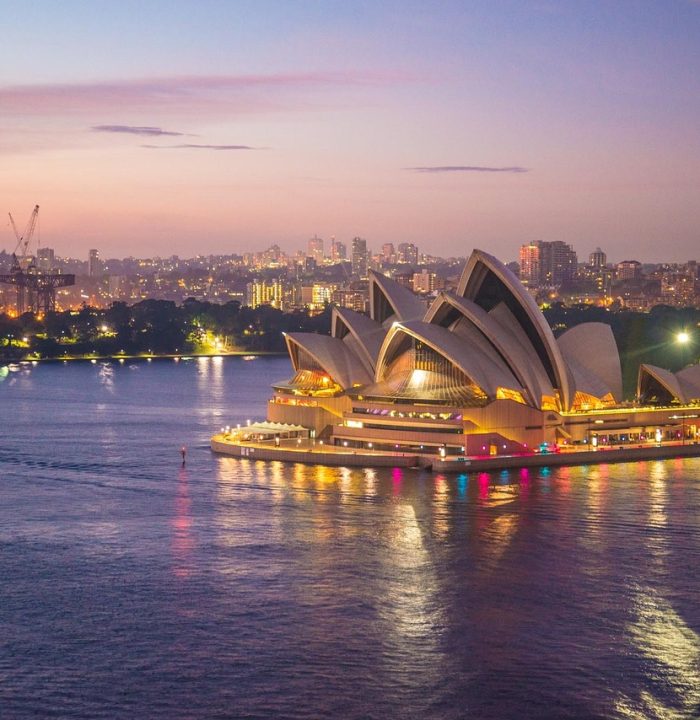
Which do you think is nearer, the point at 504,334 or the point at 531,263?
the point at 504,334

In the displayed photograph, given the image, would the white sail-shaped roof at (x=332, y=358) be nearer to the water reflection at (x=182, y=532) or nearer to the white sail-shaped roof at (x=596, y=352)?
the white sail-shaped roof at (x=596, y=352)

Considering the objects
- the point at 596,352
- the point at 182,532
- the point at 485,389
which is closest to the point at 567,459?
the point at 485,389

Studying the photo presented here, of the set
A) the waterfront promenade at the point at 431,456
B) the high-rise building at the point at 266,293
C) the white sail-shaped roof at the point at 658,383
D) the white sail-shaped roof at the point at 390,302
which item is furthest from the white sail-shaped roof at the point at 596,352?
the high-rise building at the point at 266,293

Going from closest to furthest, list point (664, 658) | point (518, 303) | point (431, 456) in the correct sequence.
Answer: point (664, 658), point (431, 456), point (518, 303)

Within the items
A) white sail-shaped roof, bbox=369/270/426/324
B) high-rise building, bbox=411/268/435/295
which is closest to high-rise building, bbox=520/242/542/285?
high-rise building, bbox=411/268/435/295

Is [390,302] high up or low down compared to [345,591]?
up

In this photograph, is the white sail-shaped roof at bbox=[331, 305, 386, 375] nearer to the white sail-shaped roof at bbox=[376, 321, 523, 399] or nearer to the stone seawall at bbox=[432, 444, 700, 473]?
the white sail-shaped roof at bbox=[376, 321, 523, 399]

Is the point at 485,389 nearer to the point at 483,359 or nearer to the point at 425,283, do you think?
the point at 483,359
